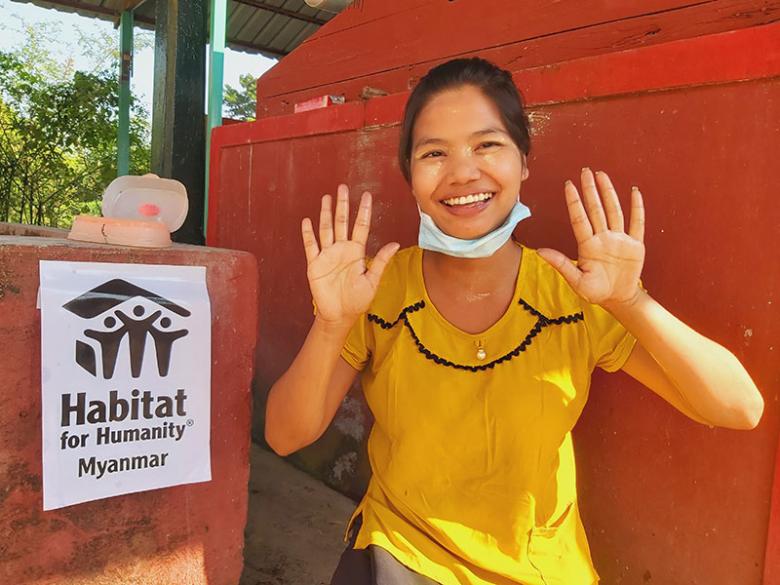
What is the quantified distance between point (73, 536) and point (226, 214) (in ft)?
8.29

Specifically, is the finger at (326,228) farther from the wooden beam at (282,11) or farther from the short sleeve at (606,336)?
the wooden beam at (282,11)

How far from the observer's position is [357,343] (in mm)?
1551

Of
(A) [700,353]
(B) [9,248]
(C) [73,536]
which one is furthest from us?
(C) [73,536]

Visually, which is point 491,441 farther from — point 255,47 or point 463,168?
point 255,47

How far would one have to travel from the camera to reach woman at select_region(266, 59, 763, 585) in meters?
1.37

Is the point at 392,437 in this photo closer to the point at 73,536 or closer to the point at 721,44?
the point at 73,536

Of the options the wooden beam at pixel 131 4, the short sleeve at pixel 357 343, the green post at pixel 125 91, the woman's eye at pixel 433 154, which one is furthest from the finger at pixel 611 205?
the wooden beam at pixel 131 4

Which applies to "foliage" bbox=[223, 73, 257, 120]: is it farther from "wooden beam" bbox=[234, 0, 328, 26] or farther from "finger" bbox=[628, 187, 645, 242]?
"finger" bbox=[628, 187, 645, 242]

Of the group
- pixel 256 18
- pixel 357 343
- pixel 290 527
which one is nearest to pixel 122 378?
pixel 357 343

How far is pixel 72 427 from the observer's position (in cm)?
149

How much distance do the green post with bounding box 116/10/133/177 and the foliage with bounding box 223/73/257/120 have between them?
12967 mm

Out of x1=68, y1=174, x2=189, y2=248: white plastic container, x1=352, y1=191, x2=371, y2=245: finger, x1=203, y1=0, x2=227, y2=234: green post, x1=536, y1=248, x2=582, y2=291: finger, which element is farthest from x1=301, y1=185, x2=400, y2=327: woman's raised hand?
x1=203, y1=0, x2=227, y2=234: green post

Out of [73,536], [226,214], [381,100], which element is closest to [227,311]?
[73,536]

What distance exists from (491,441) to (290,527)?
4.77 ft
